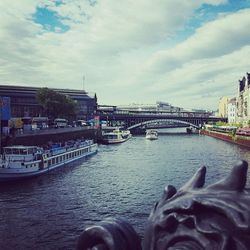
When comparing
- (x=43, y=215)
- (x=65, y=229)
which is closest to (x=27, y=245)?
(x=65, y=229)

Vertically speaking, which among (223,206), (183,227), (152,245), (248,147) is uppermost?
(223,206)

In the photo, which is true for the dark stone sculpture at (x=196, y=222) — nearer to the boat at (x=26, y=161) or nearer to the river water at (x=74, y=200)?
the river water at (x=74, y=200)

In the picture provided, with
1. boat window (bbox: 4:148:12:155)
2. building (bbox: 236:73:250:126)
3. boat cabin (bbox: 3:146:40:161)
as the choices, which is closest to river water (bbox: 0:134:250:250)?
boat cabin (bbox: 3:146:40:161)

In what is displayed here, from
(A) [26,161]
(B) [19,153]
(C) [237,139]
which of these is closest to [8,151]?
(B) [19,153]

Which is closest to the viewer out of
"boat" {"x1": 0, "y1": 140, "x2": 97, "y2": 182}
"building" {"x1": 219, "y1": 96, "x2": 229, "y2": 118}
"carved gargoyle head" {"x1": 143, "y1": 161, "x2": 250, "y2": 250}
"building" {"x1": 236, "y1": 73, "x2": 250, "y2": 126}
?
"carved gargoyle head" {"x1": 143, "y1": 161, "x2": 250, "y2": 250}

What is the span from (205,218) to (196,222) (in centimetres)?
8

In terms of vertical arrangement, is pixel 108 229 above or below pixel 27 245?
above

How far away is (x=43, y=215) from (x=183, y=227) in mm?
17543

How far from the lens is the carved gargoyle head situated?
108 inches

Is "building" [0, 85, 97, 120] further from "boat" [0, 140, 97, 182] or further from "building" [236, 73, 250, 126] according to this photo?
"boat" [0, 140, 97, 182]

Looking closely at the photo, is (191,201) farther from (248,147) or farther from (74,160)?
(248,147)

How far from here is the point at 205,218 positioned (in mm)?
2908

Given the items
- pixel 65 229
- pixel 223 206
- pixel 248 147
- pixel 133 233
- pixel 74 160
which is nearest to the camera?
pixel 223 206

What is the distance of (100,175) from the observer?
112 feet
